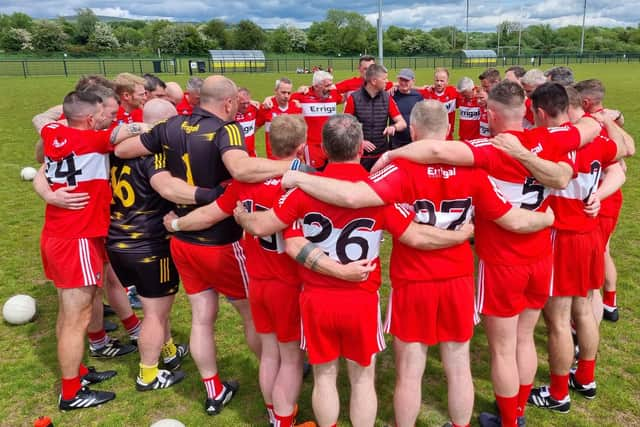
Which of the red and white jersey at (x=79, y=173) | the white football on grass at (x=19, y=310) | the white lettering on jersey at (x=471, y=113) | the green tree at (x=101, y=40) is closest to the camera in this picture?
the red and white jersey at (x=79, y=173)

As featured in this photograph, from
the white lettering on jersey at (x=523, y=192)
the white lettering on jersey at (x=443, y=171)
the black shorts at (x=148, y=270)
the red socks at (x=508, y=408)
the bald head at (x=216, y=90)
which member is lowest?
the red socks at (x=508, y=408)

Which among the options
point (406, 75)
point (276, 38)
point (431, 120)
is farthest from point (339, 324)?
point (276, 38)

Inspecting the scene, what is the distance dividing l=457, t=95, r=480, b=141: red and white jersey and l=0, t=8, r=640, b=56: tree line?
8899 cm

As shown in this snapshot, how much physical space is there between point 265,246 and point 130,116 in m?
3.80

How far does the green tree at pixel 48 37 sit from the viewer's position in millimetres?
86875

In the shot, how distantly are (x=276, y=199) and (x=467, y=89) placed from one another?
730cm

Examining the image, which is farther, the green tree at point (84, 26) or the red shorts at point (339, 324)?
the green tree at point (84, 26)

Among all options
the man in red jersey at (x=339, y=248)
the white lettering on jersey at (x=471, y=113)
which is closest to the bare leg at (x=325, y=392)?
the man in red jersey at (x=339, y=248)

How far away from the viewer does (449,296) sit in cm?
304

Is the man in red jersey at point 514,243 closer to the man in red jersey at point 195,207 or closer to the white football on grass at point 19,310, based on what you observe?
the man in red jersey at point 195,207

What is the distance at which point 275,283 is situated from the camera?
3.23m

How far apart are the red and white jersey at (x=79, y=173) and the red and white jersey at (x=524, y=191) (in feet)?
10.3

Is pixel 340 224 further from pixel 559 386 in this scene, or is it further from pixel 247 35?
pixel 247 35

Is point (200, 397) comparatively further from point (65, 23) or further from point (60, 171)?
point (65, 23)
